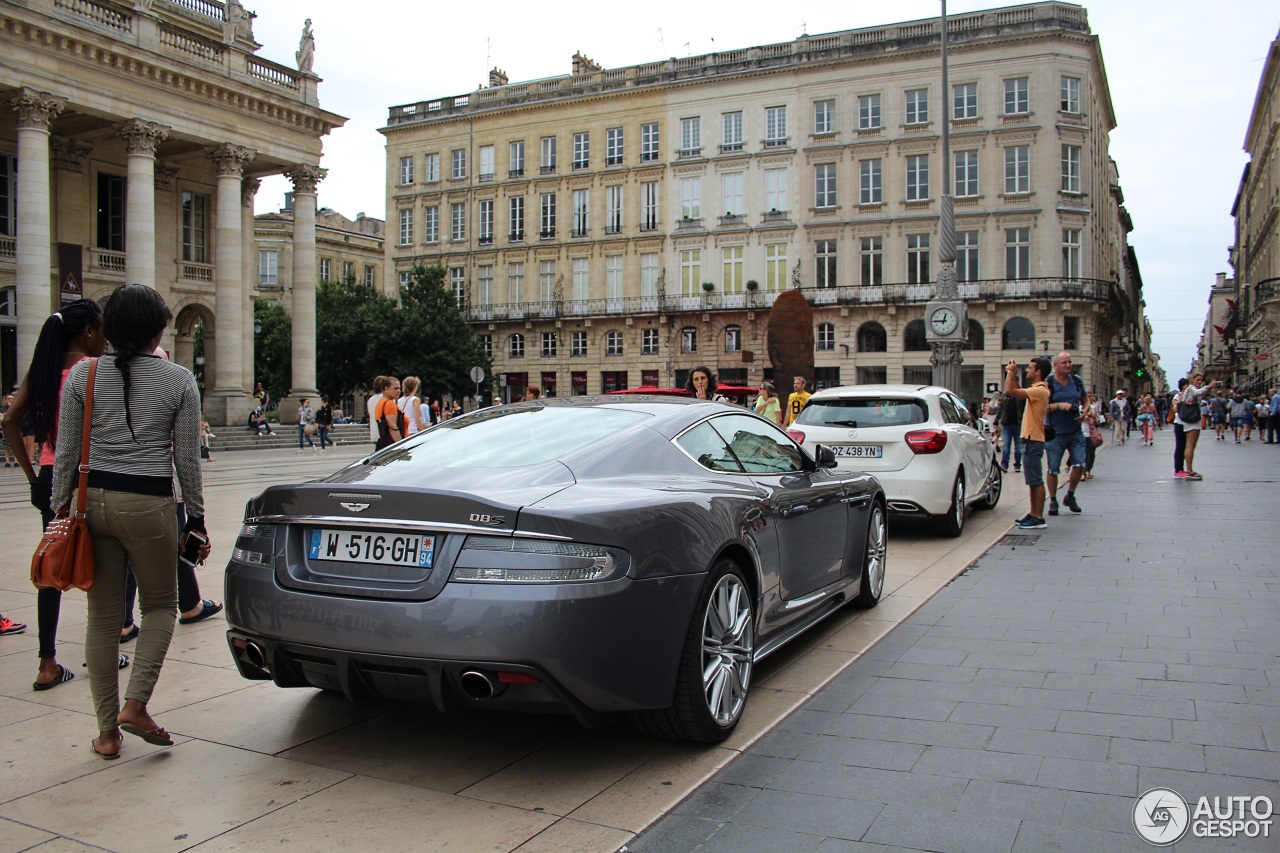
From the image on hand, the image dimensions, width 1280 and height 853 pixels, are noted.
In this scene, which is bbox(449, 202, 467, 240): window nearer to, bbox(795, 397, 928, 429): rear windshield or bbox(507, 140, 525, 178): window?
bbox(507, 140, 525, 178): window

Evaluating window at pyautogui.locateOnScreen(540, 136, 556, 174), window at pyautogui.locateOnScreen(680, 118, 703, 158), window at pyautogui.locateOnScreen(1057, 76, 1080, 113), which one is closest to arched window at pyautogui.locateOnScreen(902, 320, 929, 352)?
window at pyautogui.locateOnScreen(1057, 76, 1080, 113)

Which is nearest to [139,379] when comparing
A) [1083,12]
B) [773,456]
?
[773,456]

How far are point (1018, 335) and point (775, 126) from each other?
712 inches

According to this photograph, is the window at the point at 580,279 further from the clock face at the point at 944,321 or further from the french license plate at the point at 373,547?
the french license plate at the point at 373,547

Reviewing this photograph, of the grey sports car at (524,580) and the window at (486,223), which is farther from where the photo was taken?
the window at (486,223)

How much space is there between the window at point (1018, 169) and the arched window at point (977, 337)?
6929 millimetres

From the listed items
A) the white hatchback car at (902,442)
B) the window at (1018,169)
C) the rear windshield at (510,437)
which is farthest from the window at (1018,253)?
the rear windshield at (510,437)

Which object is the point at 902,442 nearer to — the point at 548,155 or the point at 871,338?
the point at 871,338

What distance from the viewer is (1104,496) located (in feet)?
48.7

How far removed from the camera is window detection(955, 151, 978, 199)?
171ft

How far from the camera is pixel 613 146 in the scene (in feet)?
200

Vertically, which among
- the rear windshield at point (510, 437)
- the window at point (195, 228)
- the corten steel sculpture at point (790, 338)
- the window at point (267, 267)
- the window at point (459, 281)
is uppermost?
the window at point (267, 267)

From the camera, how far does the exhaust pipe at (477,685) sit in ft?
11.5

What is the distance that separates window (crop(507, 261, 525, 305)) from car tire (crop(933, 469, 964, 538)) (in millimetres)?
54811
